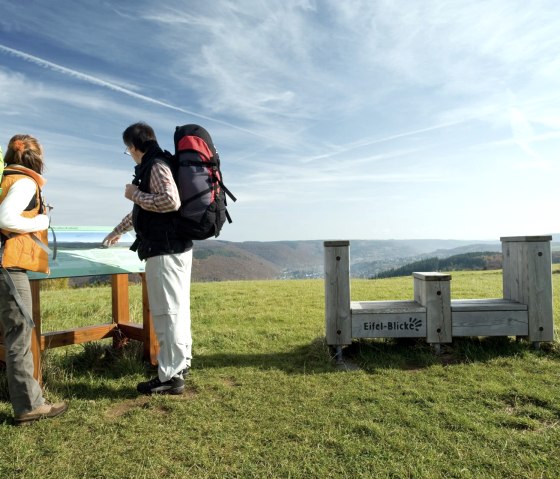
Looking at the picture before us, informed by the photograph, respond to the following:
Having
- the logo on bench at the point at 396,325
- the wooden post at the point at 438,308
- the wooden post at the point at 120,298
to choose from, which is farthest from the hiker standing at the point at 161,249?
the wooden post at the point at 438,308

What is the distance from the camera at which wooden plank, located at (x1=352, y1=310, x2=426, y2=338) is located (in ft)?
18.2

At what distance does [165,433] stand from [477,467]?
2382 mm

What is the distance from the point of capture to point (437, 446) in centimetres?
324

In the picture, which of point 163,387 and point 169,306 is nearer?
point 169,306

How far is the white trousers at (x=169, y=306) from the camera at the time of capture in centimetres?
417

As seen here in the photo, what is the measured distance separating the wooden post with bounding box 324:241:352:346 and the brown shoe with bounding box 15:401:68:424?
122 inches

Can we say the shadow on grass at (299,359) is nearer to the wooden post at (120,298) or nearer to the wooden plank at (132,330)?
the wooden plank at (132,330)

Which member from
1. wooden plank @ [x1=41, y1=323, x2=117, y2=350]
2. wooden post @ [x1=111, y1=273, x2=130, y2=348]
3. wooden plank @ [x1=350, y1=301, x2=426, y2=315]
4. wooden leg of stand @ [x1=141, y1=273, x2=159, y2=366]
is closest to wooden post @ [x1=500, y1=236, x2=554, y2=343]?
wooden plank @ [x1=350, y1=301, x2=426, y2=315]

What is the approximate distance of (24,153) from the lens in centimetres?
378

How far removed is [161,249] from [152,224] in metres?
0.27

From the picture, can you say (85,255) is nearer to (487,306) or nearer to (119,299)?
(119,299)

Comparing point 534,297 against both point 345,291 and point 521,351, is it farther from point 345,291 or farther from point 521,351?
point 345,291

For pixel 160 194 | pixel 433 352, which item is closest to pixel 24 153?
pixel 160 194

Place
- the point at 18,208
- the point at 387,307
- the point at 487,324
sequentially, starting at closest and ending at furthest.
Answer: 1. the point at 18,208
2. the point at 487,324
3. the point at 387,307
